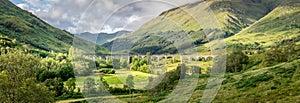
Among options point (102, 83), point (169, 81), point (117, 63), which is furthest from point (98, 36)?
Result: point (169, 81)

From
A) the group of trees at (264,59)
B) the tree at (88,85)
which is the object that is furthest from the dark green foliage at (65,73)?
the tree at (88,85)

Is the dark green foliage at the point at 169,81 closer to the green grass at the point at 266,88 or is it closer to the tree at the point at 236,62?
the green grass at the point at 266,88

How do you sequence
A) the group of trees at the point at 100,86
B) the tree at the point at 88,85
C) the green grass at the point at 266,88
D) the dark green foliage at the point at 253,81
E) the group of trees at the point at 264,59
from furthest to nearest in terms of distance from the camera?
the group of trees at the point at 264,59 → the dark green foliage at the point at 253,81 → the green grass at the point at 266,88 → the tree at the point at 88,85 → the group of trees at the point at 100,86

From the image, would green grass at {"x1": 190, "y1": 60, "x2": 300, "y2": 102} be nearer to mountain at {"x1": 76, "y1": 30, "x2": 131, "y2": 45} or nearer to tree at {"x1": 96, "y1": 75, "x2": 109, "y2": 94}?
tree at {"x1": 96, "y1": 75, "x2": 109, "y2": 94}

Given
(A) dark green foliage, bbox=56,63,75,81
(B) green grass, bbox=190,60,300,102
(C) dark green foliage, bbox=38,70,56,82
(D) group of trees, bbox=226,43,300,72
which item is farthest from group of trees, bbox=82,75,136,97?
(A) dark green foliage, bbox=56,63,75,81

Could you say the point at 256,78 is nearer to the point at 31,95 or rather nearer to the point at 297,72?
the point at 297,72

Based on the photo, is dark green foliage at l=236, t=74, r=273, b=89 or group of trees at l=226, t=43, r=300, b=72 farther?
group of trees at l=226, t=43, r=300, b=72

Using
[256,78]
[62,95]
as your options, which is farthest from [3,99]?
[62,95]

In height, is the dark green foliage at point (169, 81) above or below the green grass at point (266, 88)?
above

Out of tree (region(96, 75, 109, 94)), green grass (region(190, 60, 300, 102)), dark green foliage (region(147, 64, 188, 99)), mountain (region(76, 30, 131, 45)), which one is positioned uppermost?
mountain (region(76, 30, 131, 45))

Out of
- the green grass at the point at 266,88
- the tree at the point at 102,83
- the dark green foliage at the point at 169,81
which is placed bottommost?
the green grass at the point at 266,88

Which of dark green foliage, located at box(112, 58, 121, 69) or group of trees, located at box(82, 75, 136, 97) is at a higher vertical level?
dark green foliage, located at box(112, 58, 121, 69)
